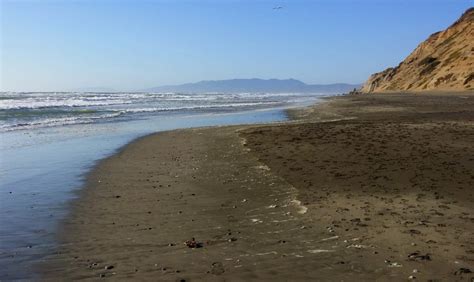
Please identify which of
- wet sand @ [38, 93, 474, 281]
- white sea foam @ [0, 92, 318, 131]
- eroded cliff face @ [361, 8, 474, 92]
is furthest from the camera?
eroded cliff face @ [361, 8, 474, 92]

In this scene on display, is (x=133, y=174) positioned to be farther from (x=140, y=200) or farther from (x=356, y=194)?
(x=356, y=194)

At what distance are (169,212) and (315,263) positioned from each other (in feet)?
11.3

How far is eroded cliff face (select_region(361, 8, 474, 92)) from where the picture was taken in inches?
2569

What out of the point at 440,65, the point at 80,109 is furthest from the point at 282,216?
the point at 440,65

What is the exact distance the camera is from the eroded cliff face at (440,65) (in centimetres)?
6525

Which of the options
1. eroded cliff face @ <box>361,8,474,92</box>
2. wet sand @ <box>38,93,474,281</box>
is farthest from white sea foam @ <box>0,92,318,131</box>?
eroded cliff face @ <box>361,8,474,92</box>

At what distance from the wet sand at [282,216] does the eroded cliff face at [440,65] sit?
53.7 metres

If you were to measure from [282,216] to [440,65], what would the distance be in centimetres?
7864

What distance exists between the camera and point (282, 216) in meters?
7.80

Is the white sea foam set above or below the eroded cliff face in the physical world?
below

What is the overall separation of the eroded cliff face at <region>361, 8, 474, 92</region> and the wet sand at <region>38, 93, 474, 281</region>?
5367 cm

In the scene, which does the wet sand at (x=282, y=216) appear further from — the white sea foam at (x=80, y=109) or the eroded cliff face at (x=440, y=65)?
the eroded cliff face at (x=440, y=65)

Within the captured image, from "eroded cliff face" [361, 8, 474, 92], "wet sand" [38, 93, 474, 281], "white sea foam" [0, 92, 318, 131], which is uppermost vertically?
"eroded cliff face" [361, 8, 474, 92]

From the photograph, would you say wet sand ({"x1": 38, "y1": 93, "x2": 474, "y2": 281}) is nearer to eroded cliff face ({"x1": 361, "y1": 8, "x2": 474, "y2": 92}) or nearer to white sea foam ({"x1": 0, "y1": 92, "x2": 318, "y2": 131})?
white sea foam ({"x1": 0, "y1": 92, "x2": 318, "y2": 131})
